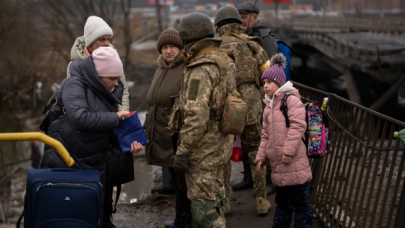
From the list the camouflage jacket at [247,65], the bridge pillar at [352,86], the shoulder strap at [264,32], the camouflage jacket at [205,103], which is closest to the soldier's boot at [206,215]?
the camouflage jacket at [205,103]

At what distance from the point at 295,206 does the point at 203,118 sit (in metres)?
1.13

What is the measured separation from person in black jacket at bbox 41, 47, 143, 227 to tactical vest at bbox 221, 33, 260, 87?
4.97ft

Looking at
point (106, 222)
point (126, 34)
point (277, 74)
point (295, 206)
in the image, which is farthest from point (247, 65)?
point (126, 34)

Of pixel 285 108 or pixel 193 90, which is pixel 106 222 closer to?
pixel 193 90

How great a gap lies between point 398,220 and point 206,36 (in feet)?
6.11

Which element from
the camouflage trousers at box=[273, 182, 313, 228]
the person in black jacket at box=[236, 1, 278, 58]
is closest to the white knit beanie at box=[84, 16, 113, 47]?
the person in black jacket at box=[236, 1, 278, 58]

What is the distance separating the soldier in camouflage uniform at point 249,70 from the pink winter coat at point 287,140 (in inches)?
27.6

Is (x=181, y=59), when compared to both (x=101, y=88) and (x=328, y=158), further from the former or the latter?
(x=328, y=158)

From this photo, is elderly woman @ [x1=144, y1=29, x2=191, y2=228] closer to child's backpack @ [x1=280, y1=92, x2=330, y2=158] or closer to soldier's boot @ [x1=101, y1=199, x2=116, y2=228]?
soldier's boot @ [x1=101, y1=199, x2=116, y2=228]

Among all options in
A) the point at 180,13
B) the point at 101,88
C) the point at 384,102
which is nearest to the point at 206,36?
the point at 101,88

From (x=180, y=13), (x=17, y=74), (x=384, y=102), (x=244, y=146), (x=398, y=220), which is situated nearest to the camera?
(x=398, y=220)

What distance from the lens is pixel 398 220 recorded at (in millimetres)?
3088

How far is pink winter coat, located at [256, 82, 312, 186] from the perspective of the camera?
3.42m

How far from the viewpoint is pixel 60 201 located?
8.86ft
